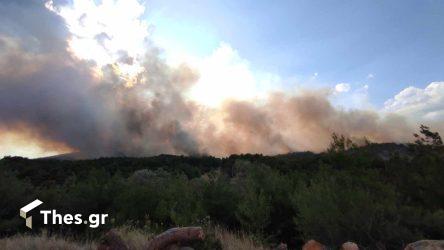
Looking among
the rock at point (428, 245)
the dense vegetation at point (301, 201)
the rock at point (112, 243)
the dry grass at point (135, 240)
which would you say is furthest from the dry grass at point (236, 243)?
the rock at point (428, 245)

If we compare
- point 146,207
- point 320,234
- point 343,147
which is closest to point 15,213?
point 146,207

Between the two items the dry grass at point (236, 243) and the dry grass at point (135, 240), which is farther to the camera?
the dry grass at point (135, 240)

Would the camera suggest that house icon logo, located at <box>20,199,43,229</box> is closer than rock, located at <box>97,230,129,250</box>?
No

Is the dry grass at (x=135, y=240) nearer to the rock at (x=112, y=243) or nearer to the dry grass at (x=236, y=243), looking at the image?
the rock at (x=112, y=243)

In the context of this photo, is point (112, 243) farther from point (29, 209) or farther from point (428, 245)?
point (29, 209)

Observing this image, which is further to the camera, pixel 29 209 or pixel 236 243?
pixel 29 209

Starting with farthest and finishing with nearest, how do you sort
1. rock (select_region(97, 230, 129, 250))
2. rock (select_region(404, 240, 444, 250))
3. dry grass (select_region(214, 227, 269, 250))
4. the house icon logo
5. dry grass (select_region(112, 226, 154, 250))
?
the house icon logo
dry grass (select_region(112, 226, 154, 250))
dry grass (select_region(214, 227, 269, 250))
rock (select_region(97, 230, 129, 250))
rock (select_region(404, 240, 444, 250))

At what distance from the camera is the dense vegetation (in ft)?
38.5

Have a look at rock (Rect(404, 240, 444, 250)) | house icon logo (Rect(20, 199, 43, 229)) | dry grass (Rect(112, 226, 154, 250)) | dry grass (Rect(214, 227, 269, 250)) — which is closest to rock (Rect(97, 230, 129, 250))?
dry grass (Rect(112, 226, 154, 250))

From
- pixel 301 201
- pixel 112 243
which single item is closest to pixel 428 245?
pixel 301 201

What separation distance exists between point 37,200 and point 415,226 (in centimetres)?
1630

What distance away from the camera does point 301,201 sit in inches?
538

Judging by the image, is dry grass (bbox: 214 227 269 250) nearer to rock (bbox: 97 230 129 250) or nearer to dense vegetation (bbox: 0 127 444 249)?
dense vegetation (bbox: 0 127 444 249)

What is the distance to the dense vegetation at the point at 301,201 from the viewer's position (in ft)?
38.5
